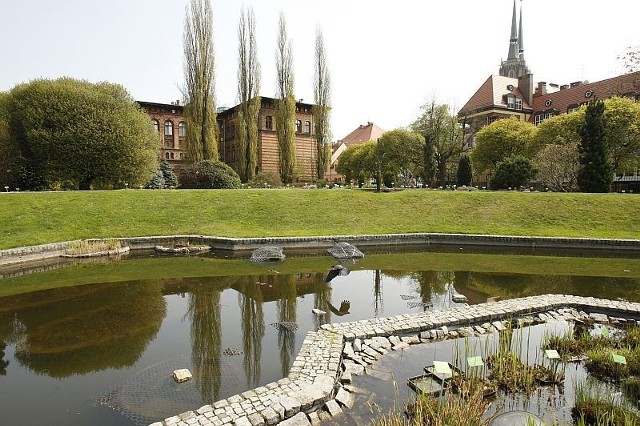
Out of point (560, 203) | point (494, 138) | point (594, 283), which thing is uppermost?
point (494, 138)

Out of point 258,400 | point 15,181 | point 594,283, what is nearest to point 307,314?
point 258,400

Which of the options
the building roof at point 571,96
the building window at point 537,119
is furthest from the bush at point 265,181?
the building window at point 537,119

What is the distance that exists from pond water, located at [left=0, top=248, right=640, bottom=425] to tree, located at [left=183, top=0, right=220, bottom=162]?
23.3 meters

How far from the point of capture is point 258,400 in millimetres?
4949

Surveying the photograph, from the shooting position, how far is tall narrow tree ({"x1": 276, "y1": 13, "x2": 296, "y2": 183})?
40.0 m

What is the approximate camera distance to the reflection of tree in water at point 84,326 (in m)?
6.41

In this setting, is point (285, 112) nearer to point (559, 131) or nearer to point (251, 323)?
point (559, 131)

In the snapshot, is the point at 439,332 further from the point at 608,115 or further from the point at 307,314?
the point at 608,115

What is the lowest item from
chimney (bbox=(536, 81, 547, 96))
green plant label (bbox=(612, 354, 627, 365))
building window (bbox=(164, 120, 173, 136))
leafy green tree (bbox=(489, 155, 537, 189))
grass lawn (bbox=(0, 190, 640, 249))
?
green plant label (bbox=(612, 354, 627, 365))

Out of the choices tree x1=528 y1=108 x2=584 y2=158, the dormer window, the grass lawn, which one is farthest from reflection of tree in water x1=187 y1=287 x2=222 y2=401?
the dormer window

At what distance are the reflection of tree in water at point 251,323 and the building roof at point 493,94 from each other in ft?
182

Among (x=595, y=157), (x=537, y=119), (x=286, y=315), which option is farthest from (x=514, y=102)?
(x=286, y=315)

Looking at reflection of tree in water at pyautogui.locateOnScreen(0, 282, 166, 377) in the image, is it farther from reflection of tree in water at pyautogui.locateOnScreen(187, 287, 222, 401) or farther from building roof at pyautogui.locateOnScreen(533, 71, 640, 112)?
building roof at pyautogui.locateOnScreen(533, 71, 640, 112)

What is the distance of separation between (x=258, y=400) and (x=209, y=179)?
25.0 metres
